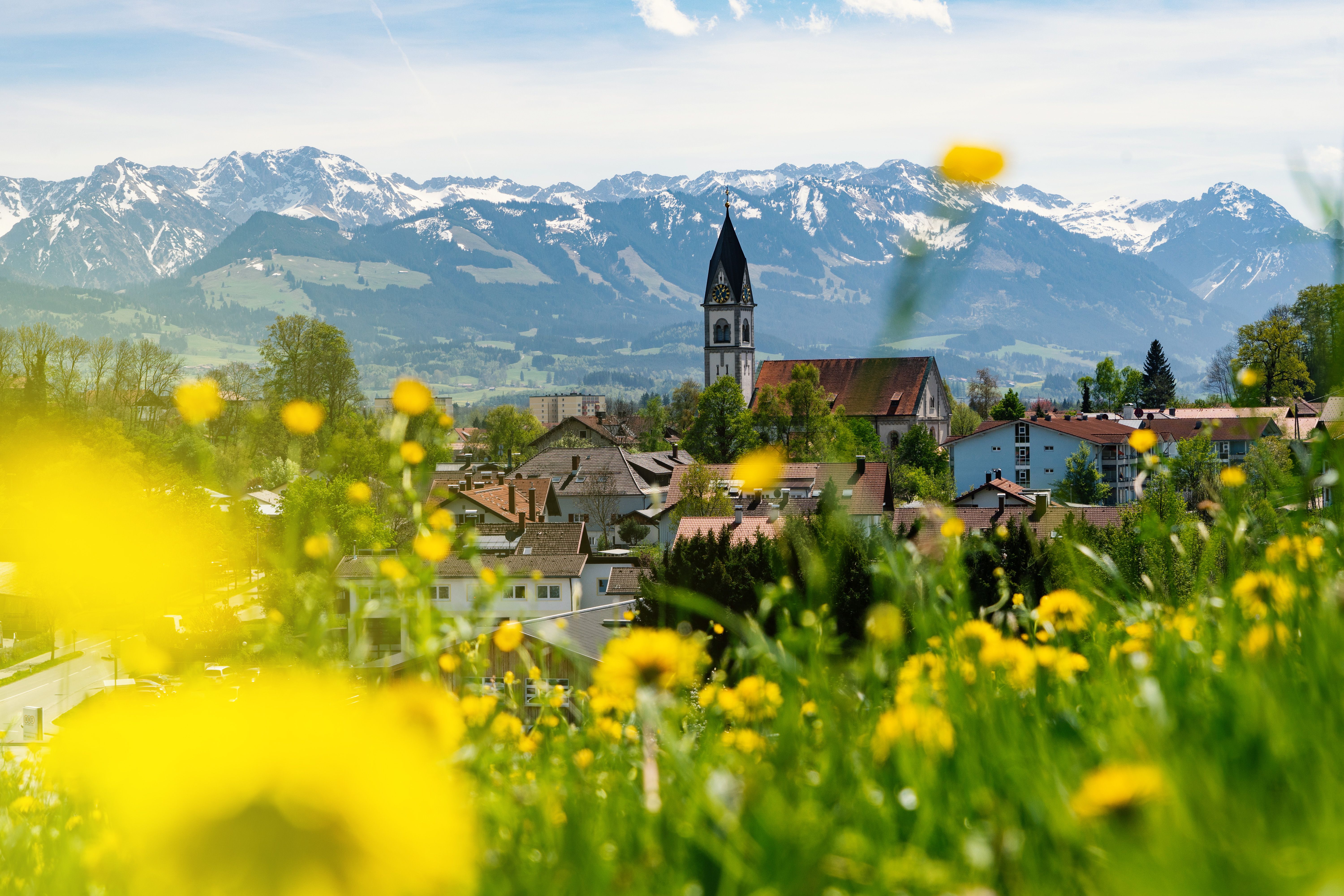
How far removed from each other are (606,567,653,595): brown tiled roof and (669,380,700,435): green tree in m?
63.3

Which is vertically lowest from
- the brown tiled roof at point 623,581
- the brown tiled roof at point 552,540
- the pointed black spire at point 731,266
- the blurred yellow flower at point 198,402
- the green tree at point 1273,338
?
the brown tiled roof at point 623,581

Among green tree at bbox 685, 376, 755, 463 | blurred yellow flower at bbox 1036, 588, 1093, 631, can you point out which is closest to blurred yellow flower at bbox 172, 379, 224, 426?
blurred yellow flower at bbox 1036, 588, 1093, 631

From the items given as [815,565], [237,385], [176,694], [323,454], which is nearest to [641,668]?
[815,565]

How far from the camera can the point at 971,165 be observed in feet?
6.06

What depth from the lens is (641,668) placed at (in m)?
1.29

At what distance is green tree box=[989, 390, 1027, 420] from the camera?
84.5 meters

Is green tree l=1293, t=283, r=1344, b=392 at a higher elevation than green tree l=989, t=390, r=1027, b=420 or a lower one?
higher

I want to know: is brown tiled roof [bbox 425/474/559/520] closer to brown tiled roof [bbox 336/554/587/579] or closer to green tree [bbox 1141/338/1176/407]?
brown tiled roof [bbox 336/554/587/579]

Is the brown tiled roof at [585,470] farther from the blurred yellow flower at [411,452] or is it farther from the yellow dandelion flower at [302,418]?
the blurred yellow flower at [411,452]

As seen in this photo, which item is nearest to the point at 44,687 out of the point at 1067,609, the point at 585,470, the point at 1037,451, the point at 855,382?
the point at 1067,609

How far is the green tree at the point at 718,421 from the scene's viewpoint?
203ft

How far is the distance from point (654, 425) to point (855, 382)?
4326 centimetres

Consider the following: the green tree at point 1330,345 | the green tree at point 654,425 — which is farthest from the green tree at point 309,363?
the green tree at point 1330,345

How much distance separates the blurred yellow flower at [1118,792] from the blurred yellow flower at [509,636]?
4.53 ft
